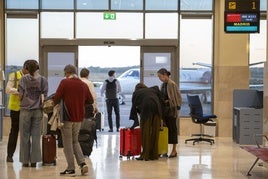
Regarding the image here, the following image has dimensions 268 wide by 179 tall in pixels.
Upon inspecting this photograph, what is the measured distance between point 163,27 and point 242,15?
3.34m

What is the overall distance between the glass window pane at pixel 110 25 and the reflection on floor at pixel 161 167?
4.01 metres

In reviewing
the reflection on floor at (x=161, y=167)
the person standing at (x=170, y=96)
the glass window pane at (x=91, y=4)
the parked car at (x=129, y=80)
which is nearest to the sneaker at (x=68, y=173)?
the reflection on floor at (x=161, y=167)

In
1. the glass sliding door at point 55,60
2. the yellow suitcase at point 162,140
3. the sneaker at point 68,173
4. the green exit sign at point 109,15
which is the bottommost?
the sneaker at point 68,173

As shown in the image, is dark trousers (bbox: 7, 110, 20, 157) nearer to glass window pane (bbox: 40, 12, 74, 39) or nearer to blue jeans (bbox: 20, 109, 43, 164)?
blue jeans (bbox: 20, 109, 43, 164)

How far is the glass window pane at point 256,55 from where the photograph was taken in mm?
13594

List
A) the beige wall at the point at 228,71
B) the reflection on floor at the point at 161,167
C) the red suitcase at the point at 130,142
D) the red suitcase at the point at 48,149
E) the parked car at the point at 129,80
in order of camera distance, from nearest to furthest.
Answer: the reflection on floor at the point at 161,167 → the red suitcase at the point at 48,149 → the red suitcase at the point at 130,142 → the beige wall at the point at 228,71 → the parked car at the point at 129,80

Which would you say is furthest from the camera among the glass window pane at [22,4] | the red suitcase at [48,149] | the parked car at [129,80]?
the parked car at [129,80]

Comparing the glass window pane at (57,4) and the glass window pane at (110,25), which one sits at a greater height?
the glass window pane at (57,4)

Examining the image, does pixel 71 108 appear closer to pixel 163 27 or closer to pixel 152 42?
pixel 152 42

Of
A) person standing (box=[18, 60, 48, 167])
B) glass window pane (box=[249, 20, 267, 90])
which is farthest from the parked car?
person standing (box=[18, 60, 48, 167])

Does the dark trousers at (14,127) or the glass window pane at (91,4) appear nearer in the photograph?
the dark trousers at (14,127)

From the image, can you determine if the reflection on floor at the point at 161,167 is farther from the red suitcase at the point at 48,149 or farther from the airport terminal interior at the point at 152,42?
the airport terminal interior at the point at 152,42

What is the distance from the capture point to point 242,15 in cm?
1052

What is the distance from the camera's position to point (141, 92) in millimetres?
8734
